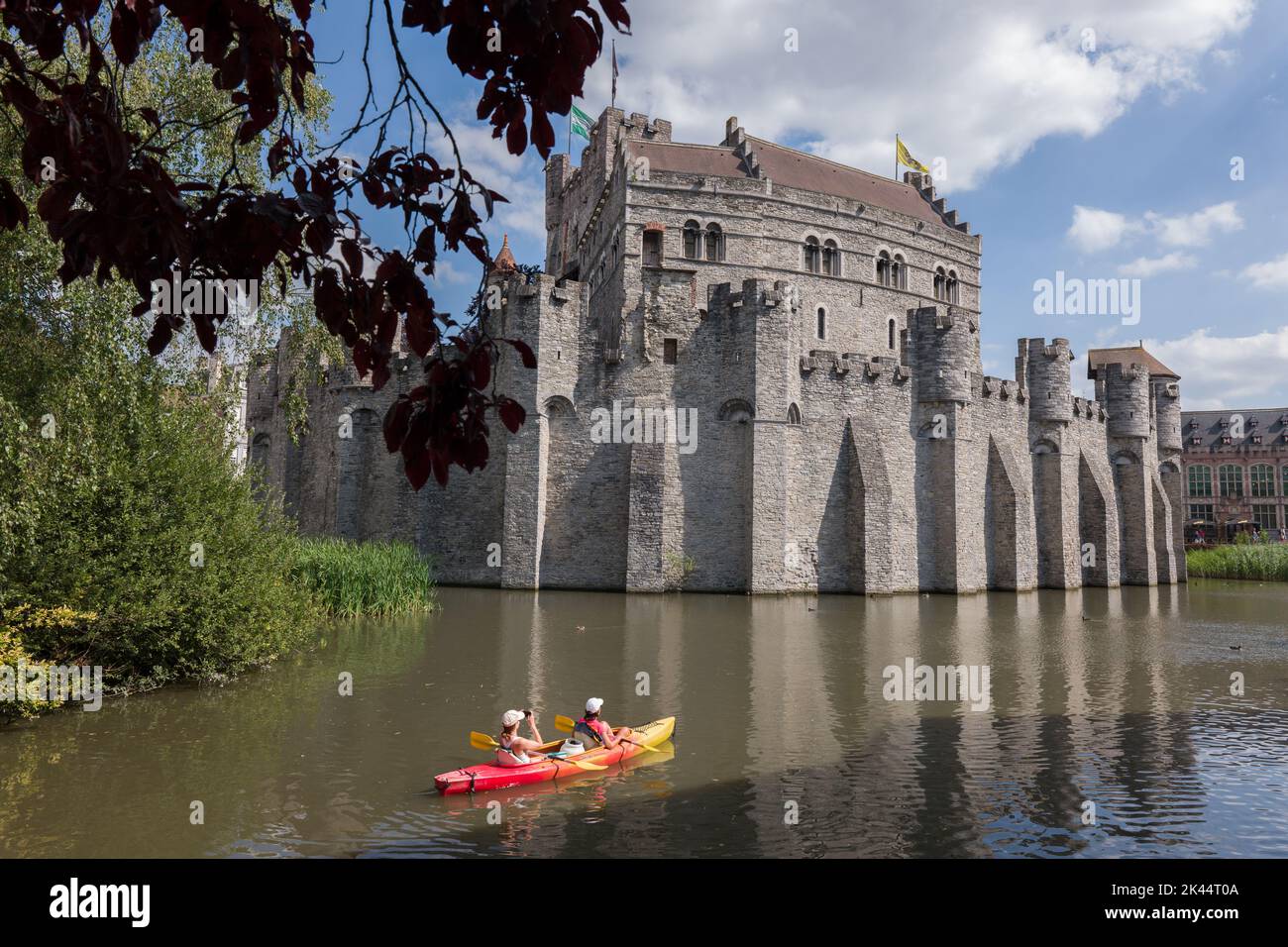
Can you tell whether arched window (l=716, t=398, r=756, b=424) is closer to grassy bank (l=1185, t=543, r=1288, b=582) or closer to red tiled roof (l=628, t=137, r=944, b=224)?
red tiled roof (l=628, t=137, r=944, b=224)

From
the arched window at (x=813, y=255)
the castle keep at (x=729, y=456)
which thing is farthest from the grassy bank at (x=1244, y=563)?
the arched window at (x=813, y=255)

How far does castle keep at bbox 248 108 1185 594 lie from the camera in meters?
24.9

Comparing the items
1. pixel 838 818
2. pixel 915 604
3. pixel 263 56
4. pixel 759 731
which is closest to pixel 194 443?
pixel 759 731

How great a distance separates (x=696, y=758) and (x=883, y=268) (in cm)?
3498

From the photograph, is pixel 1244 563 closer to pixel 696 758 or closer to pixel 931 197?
pixel 931 197

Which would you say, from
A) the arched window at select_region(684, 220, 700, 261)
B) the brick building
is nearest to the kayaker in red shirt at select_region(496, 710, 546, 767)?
the arched window at select_region(684, 220, 700, 261)

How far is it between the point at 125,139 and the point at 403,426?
1.12 m

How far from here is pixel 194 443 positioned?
1128cm

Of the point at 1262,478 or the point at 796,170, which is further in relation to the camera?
the point at 1262,478

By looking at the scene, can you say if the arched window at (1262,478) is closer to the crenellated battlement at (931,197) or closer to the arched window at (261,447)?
the crenellated battlement at (931,197)

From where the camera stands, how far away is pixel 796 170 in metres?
39.8

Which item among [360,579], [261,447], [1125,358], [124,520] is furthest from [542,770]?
[1125,358]

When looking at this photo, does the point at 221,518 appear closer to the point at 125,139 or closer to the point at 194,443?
the point at 194,443
